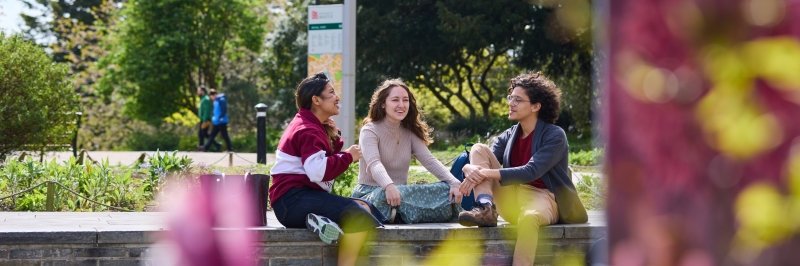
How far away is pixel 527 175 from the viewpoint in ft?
17.3

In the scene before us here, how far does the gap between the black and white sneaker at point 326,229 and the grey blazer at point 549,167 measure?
0.99 metres

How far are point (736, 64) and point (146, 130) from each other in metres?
33.1

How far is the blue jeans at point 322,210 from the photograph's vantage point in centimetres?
496

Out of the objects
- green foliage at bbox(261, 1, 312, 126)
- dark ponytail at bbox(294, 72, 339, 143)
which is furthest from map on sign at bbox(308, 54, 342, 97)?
green foliage at bbox(261, 1, 312, 126)

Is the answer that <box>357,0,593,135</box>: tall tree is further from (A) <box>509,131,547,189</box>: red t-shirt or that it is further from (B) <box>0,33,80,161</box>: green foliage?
(A) <box>509,131,547,189</box>: red t-shirt

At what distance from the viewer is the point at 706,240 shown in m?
0.65

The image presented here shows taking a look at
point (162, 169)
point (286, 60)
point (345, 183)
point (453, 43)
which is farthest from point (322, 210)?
point (286, 60)

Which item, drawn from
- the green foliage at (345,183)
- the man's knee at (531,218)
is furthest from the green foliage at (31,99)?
the man's knee at (531,218)

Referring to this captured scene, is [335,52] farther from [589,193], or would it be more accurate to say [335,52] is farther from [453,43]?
[453,43]

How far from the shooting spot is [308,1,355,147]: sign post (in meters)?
12.2

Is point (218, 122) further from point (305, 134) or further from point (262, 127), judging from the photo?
point (305, 134)

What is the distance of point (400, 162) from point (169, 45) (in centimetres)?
2397

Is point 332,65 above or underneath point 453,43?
underneath

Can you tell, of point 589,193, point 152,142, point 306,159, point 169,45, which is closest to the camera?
point 306,159
